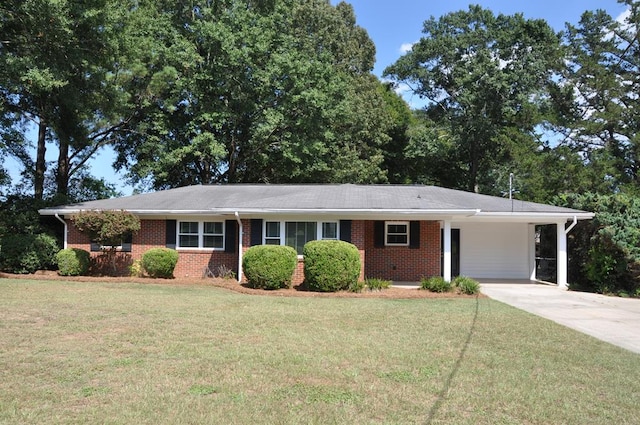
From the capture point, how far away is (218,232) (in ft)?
57.4

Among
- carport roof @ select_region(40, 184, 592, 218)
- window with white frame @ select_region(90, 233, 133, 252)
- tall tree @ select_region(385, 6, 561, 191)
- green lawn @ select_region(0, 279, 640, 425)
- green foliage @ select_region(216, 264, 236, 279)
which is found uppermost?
tall tree @ select_region(385, 6, 561, 191)

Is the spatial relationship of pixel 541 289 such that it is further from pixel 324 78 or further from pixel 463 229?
pixel 324 78

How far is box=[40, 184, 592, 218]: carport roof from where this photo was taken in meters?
14.9

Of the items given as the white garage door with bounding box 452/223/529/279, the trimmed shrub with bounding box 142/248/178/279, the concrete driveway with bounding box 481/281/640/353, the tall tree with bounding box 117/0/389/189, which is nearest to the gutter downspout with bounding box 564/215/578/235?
the concrete driveway with bounding box 481/281/640/353

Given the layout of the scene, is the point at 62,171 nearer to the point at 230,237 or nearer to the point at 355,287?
the point at 230,237

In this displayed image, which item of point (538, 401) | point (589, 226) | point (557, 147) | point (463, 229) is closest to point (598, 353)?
point (538, 401)

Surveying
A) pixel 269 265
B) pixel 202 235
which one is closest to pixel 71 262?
pixel 202 235

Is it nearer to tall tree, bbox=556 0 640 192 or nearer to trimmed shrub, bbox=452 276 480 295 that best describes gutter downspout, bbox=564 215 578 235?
trimmed shrub, bbox=452 276 480 295

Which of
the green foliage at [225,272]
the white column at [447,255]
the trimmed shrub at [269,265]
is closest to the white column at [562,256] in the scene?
the white column at [447,255]

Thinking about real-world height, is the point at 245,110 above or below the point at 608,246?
above

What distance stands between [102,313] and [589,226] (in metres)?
14.7

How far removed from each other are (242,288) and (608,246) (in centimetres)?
1098

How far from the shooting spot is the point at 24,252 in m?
17.4

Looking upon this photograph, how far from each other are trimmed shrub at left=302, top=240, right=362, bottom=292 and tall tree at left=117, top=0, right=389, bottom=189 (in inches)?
543
